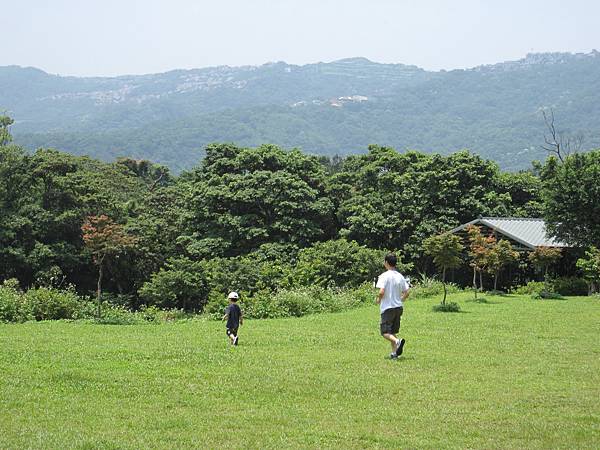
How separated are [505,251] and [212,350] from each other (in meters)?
18.7

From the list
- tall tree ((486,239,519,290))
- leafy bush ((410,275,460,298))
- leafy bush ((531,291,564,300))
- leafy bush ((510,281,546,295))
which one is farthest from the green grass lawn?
leafy bush ((510,281,546,295))

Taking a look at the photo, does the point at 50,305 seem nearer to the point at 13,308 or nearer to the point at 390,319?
the point at 13,308

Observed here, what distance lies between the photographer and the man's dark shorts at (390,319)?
11422 millimetres

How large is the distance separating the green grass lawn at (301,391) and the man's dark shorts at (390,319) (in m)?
0.53

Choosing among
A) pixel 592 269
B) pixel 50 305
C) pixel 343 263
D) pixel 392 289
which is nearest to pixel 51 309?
pixel 50 305

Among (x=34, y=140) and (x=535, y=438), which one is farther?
(x=34, y=140)

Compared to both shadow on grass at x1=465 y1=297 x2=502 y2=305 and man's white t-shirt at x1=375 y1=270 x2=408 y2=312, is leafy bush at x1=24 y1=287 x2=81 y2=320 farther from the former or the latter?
shadow on grass at x1=465 y1=297 x2=502 y2=305

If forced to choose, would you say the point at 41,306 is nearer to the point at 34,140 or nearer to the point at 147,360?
the point at 147,360

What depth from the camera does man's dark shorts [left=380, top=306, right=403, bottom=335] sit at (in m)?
11.4

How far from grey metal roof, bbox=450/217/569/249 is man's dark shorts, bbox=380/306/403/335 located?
906 inches

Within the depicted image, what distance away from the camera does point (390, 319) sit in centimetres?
1148

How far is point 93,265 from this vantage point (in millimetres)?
38062

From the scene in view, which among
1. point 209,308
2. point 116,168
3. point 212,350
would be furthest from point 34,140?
point 212,350

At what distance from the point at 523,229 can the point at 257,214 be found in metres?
14.5
